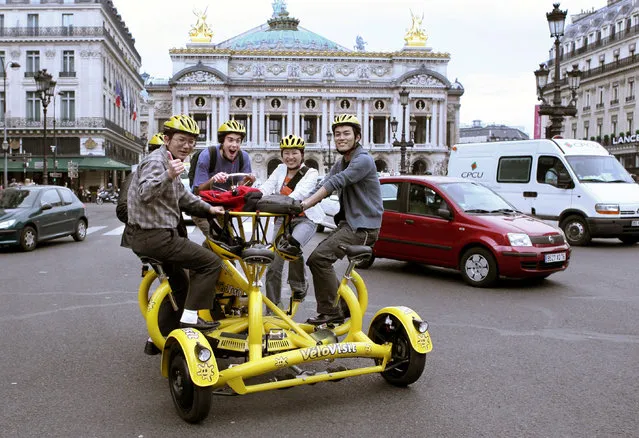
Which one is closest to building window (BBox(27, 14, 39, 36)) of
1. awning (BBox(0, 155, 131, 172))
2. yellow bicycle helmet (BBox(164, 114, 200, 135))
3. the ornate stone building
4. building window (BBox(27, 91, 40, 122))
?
building window (BBox(27, 91, 40, 122))

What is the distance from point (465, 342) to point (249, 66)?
90668 millimetres

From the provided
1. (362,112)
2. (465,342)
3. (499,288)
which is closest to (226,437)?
(465,342)

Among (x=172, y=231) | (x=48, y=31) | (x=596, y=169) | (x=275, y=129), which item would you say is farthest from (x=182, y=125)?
(x=275, y=129)

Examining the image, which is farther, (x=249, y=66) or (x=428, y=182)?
(x=249, y=66)

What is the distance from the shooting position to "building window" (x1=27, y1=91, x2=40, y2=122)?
194ft

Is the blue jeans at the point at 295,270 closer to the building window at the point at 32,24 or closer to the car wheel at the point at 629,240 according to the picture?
the car wheel at the point at 629,240

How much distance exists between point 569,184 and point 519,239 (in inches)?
272

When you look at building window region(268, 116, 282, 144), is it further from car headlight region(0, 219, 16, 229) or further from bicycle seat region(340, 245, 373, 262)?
bicycle seat region(340, 245, 373, 262)

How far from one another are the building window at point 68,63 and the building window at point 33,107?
297 cm

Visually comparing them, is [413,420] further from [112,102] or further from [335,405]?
[112,102]

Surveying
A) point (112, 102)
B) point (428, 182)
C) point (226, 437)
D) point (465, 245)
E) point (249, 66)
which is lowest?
point (226, 437)

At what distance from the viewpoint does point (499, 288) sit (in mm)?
9648

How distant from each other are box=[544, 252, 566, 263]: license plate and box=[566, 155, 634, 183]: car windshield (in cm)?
661

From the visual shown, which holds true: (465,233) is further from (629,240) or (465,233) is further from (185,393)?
(629,240)
